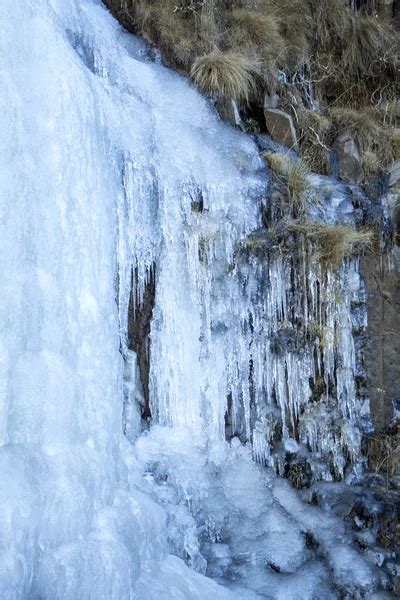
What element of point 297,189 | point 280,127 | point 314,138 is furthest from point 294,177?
point 314,138

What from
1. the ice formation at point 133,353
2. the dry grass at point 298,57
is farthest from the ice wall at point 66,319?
the dry grass at point 298,57

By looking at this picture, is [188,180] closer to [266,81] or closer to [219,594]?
[266,81]

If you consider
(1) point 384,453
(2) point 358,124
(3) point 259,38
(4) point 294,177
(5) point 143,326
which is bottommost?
(1) point 384,453

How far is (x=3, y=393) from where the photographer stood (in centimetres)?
279

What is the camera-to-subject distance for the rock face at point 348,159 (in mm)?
5086

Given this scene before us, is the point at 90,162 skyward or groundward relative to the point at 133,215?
skyward

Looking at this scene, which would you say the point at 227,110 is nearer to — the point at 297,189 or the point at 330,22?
the point at 297,189

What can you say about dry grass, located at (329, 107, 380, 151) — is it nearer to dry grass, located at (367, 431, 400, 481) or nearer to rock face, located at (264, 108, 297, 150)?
rock face, located at (264, 108, 297, 150)

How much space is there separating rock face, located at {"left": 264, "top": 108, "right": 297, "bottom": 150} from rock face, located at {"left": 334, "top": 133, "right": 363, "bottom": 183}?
39 cm

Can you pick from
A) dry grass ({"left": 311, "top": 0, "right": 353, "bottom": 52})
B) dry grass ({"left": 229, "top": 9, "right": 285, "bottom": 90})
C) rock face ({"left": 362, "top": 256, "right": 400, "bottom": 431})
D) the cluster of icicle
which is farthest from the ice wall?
dry grass ({"left": 311, "top": 0, "right": 353, "bottom": 52})

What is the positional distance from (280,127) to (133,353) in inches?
86.9

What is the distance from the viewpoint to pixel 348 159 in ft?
16.9

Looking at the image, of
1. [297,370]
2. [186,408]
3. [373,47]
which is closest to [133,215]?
[186,408]

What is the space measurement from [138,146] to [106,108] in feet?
1.03
